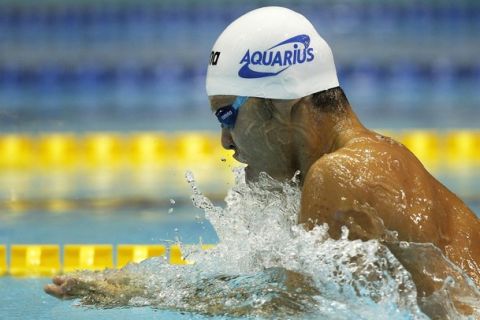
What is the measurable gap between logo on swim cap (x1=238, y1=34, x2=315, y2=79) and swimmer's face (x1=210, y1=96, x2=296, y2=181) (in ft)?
0.20

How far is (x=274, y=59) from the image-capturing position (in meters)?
2.04

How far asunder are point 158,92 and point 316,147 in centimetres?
628

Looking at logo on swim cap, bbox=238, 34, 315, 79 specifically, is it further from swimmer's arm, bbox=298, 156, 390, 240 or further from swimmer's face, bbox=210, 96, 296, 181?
swimmer's arm, bbox=298, 156, 390, 240

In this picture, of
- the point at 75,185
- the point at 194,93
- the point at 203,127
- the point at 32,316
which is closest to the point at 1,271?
the point at 32,316

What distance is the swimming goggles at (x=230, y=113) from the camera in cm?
203

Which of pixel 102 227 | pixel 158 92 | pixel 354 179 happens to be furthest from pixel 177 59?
pixel 354 179

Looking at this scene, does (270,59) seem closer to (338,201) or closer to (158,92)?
(338,201)

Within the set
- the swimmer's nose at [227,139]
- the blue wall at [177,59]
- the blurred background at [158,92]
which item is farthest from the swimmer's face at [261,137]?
the blue wall at [177,59]

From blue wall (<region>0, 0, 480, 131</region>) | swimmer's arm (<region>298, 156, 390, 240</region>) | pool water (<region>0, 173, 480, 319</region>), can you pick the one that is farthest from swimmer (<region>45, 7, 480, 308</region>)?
blue wall (<region>0, 0, 480, 131</region>)

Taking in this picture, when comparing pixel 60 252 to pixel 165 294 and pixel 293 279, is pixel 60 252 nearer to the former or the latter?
pixel 165 294

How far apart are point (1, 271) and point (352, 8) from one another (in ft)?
21.1

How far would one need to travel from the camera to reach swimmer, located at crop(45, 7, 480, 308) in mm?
1840

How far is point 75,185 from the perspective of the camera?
5.30 m

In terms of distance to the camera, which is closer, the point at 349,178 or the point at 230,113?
the point at 349,178
